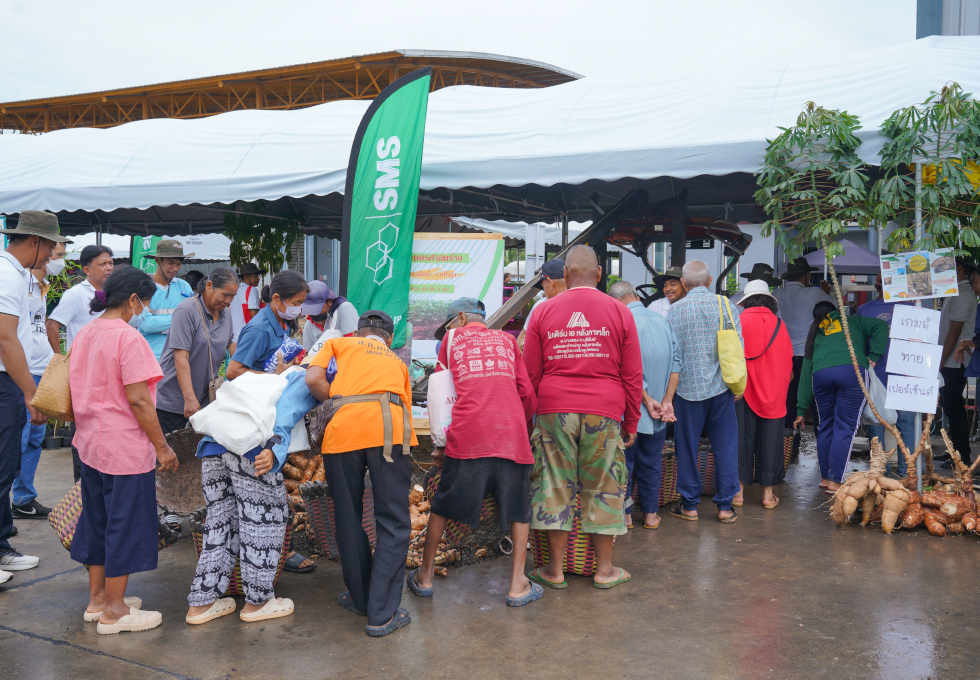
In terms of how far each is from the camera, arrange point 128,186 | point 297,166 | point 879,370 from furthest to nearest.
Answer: point 128,186
point 297,166
point 879,370

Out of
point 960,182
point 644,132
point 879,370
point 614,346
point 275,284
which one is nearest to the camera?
point 614,346

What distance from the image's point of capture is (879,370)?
6.83 meters

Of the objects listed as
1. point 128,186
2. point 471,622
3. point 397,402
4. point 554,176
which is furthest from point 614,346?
point 128,186

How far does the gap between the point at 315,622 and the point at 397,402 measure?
3.88 feet

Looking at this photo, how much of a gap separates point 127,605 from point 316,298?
83.0 inches

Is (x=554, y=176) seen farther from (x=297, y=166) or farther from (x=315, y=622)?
(x=315, y=622)


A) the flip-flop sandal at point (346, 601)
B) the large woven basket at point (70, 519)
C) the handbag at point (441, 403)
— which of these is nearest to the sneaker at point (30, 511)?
the large woven basket at point (70, 519)

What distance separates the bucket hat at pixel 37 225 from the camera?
13.9 feet

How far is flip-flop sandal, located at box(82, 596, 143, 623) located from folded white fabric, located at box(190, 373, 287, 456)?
0.98 m

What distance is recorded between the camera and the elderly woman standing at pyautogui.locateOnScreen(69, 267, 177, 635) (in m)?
3.51

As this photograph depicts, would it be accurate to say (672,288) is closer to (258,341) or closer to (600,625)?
(600,625)

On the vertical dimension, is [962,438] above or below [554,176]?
below

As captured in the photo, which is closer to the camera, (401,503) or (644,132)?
(401,503)

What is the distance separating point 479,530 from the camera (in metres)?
4.62
